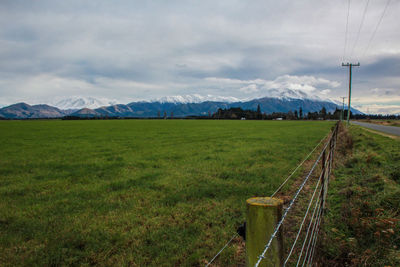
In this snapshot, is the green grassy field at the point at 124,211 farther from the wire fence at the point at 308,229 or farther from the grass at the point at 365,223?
the grass at the point at 365,223

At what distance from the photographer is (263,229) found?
207cm

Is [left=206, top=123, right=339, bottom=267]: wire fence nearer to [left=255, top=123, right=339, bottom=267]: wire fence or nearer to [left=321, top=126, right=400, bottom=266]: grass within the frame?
[left=255, top=123, right=339, bottom=267]: wire fence

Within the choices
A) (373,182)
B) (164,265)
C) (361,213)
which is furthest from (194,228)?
(373,182)

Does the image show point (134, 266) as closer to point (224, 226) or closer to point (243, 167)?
point (224, 226)

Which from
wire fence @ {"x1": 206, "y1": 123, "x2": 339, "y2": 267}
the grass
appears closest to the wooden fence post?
wire fence @ {"x1": 206, "y1": 123, "x2": 339, "y2": 267}

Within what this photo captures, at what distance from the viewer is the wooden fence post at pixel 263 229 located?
6.68 feet

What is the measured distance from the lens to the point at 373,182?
22.7 ft

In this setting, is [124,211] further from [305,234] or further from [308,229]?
[308,229]

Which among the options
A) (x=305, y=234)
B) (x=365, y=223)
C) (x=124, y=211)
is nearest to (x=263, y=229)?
(x=365, y=223)

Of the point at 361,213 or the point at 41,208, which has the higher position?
the point at 361,213

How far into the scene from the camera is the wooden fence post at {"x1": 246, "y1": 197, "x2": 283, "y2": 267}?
2035 mm

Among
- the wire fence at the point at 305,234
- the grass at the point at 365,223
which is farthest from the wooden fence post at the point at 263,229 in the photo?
the grass at the point at 365,223

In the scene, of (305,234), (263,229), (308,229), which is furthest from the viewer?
(305,234)

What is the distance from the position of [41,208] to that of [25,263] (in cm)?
268
